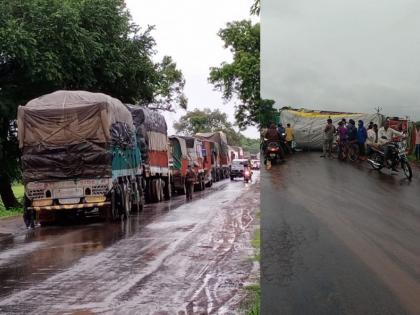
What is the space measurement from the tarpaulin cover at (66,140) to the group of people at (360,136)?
40.5 ft

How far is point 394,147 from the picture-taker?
1.45m

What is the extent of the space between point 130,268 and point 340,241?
6256 millimetres

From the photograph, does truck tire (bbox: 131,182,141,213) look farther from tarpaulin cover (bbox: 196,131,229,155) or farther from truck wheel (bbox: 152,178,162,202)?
tarpaulin cover (bbox: 196,131,229,155)

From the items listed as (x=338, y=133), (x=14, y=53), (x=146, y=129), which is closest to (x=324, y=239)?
(x=338, y=133)

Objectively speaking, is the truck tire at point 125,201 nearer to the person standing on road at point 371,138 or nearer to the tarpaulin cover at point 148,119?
the tarpaulin cover at point 148,119

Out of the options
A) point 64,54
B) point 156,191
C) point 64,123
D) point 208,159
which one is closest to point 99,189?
point 64,123

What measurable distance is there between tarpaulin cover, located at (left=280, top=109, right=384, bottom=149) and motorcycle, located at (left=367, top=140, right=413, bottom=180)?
103mm

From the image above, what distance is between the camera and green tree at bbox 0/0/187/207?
16750mm

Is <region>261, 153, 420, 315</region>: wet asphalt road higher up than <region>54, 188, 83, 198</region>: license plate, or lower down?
higher up

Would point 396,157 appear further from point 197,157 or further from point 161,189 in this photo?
point 197,157

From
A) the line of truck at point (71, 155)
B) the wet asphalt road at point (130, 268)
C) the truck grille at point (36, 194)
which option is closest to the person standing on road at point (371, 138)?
the wet asphalt road at point (130, 268)

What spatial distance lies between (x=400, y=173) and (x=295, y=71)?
37 centimetres

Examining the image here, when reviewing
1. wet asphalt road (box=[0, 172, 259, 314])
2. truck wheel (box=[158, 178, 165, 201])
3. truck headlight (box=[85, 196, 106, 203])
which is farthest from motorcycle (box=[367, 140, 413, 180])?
truck wheel (box=[158, 178, 165, 201])

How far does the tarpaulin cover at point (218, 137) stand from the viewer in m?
29.3
